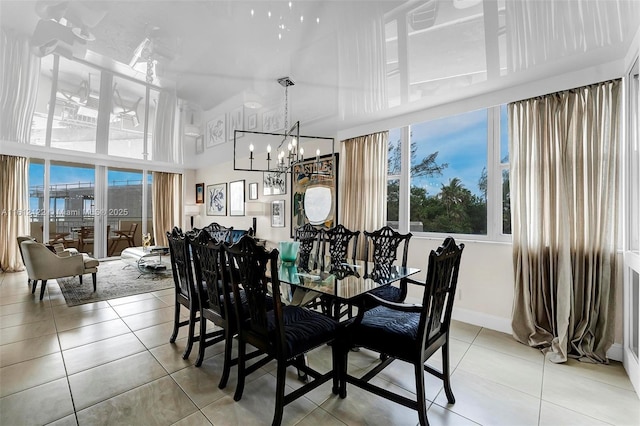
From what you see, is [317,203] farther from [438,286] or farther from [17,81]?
[17,81]

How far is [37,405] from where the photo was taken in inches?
71.9

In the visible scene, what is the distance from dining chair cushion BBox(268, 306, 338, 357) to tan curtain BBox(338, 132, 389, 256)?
219cm

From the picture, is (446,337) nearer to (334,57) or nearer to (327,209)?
(334,57)

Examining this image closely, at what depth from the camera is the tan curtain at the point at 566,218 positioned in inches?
95.7

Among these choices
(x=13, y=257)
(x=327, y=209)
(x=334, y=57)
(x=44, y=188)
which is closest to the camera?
(x=334, y=57)

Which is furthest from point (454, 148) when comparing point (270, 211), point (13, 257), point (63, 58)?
point (13, 257)

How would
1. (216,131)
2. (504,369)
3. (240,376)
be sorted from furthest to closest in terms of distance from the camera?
1. (216,131)
2. (504,369)
3. (240,376)

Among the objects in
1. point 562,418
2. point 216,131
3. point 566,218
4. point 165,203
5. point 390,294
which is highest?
point 216,131

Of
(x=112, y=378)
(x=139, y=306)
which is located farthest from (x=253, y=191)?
(x=112, y=378)

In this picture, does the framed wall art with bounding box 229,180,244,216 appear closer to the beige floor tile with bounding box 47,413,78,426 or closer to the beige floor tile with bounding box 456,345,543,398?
the beige floor tile with bounding box 47,413,78,426

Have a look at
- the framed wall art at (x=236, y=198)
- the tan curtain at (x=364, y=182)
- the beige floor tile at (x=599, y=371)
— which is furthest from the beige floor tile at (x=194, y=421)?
the framed wall art at (x=236, y=198)

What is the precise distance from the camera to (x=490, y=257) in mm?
3141

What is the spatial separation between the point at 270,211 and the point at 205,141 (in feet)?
9.94

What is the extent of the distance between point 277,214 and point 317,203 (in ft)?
3.68
